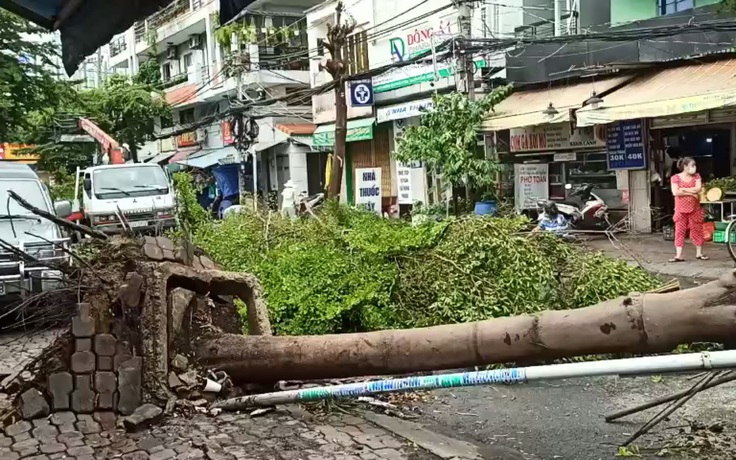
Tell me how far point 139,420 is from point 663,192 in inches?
508

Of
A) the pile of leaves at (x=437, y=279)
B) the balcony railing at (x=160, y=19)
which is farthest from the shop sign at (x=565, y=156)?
the balcony railing at (x=160, y=19)

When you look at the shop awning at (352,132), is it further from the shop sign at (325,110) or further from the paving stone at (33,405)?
the paving stone at (33,405)

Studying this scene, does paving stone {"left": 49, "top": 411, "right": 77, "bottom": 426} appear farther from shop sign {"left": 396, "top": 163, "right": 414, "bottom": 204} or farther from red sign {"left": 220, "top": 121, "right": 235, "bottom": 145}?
red sign {"left": 220, "top": 121, "right": 235, "bottom": 145}

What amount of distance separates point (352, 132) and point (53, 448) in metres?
19.4

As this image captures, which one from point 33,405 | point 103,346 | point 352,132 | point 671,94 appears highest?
point 352,132

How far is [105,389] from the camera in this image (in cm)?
482

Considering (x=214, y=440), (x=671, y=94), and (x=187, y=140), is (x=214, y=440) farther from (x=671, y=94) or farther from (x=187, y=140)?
→ (x=187, y=140)

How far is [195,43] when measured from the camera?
34906mm

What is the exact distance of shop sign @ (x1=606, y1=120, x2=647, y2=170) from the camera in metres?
14.8

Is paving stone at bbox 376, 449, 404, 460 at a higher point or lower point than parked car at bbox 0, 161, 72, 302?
lower

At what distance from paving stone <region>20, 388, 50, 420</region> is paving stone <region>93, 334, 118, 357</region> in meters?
0.48

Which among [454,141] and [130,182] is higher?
[454,141]

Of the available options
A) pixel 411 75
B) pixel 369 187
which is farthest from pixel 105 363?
pixel 369 187

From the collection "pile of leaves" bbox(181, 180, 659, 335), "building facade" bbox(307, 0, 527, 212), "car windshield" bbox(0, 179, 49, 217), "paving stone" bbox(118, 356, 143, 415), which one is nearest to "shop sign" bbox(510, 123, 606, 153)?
"building facade" bbox(307, 0, 527, 212)
